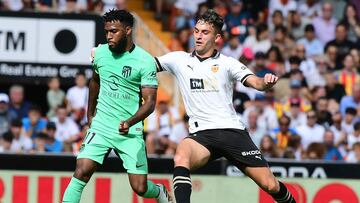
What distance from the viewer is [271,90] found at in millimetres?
19219

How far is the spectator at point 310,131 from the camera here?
18141mm

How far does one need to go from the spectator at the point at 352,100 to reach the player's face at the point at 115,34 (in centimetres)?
840

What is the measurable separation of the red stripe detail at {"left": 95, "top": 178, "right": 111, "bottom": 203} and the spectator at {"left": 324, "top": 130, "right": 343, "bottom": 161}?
4.71 m

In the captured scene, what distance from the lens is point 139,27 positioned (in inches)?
796

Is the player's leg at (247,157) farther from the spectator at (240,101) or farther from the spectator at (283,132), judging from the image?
the spectator at (240,101)

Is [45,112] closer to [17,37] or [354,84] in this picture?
[17,37]

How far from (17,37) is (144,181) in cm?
640

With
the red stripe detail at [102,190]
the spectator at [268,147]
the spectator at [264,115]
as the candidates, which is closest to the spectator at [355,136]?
the spectator at [264,115]

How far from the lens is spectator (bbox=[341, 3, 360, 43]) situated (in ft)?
71.9

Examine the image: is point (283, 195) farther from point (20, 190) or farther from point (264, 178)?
point (20, 190)

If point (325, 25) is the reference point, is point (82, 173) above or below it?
below

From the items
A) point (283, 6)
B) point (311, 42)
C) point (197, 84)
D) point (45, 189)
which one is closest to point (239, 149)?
point (197, 84)

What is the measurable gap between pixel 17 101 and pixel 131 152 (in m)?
7.01

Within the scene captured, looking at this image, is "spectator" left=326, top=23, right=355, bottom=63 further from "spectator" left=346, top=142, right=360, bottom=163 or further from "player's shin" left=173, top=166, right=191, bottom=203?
"player's shin" left=173, top=166, right=191, bottom=203
